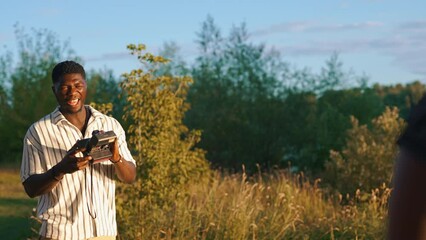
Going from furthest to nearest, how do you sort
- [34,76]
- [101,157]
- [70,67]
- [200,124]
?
[34,76] → [200,124] → [70,67] → [101,157]

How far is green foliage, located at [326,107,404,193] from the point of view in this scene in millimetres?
15375

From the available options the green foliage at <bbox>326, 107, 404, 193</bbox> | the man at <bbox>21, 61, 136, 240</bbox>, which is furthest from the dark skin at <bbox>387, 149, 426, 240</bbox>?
the green foliage at <bbox>326, 107, 404, 193</bbox>

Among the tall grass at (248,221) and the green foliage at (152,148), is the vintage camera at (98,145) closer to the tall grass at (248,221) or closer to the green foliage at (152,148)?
the tall grass at (248,221)

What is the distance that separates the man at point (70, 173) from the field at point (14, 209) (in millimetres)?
8104

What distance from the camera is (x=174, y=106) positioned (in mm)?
10664

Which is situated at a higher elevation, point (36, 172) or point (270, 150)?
point (36, 172)

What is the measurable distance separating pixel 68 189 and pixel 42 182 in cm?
20

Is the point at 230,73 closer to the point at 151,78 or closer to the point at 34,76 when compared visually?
the point at 34,76

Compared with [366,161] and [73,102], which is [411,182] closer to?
[73,102]

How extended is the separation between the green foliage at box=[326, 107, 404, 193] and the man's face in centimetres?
1074

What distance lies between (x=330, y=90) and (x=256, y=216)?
1496 cm

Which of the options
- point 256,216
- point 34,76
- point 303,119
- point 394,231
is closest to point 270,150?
point 303,119

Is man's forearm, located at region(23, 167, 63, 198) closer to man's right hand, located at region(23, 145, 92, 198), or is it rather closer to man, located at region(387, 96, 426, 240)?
man's right hand, located at region(23, 145, 92, 198)

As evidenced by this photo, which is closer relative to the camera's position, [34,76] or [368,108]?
[368,108]
